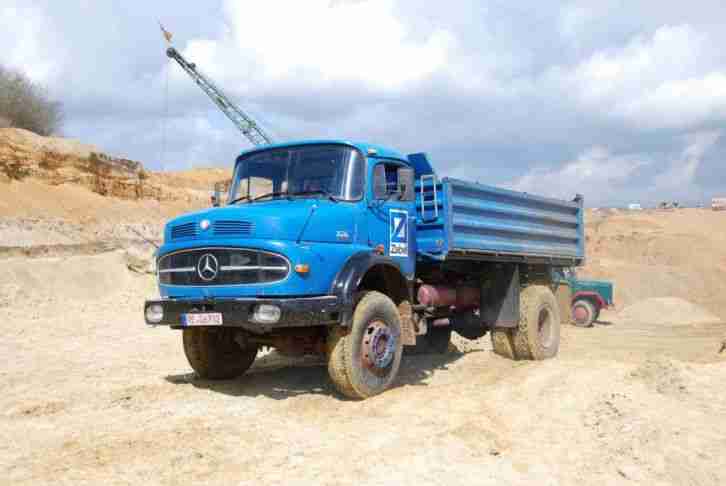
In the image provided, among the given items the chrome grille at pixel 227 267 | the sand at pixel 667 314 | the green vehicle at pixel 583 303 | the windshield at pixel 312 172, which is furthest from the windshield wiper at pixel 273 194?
the sand at pixel 667 314

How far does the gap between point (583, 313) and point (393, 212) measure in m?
14.4

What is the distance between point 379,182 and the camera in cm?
720

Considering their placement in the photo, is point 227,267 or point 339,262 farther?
point 339,262

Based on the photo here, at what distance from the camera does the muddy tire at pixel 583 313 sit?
19859 millimetres

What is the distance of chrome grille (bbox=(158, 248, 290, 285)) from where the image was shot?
5953mm

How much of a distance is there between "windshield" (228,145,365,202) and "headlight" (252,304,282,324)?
1.42 meters

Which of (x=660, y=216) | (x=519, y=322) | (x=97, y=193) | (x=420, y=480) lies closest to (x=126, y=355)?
(x=519, y=322)

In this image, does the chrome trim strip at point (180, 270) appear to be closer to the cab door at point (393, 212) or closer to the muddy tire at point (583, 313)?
the cab door at point (393, 212)

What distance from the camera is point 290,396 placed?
6.80 metres

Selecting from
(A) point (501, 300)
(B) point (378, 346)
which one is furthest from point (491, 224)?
(B) point (378, 346)

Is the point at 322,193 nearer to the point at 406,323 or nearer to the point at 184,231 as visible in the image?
the point at 184,231

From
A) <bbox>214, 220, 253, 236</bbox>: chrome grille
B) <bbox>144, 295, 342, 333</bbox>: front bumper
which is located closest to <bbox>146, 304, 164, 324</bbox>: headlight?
<bbox>144, 295, 342, 333</bbox>: front bumper

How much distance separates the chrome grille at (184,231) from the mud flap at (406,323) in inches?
94.1

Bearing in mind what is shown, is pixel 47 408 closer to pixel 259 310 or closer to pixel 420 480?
pixel 259 310
